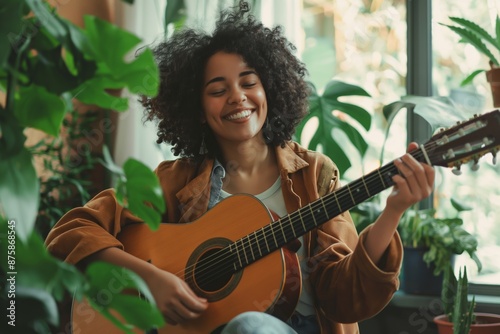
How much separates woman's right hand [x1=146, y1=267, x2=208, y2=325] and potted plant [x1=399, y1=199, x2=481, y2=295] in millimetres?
998

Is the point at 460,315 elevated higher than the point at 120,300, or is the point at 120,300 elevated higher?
the point at 120,300

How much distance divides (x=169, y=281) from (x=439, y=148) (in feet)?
2.01

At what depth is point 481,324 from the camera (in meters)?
2.01

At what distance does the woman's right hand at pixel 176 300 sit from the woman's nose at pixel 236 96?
1.46 ft

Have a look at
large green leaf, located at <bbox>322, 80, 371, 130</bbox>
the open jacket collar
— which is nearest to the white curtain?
large green leaf, located at <bbox>322, 80, 371, 130</bbox>

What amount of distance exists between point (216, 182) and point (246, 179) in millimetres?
74

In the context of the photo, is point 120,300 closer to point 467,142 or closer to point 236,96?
point 467,142

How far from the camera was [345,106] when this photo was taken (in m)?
2.32

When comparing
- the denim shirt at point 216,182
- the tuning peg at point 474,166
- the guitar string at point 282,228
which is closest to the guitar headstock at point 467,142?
the tuning peg at point 474,166

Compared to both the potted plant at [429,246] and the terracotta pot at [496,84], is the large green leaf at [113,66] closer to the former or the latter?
the terracotta pot at [496,84]

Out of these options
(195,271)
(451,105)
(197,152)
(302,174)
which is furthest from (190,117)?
(451,105)

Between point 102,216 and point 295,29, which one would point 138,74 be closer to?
point 102,216

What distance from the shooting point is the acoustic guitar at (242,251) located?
141 cm

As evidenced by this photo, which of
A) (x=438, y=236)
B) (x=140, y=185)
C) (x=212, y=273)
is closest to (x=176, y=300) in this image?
(x=212, y=273)
